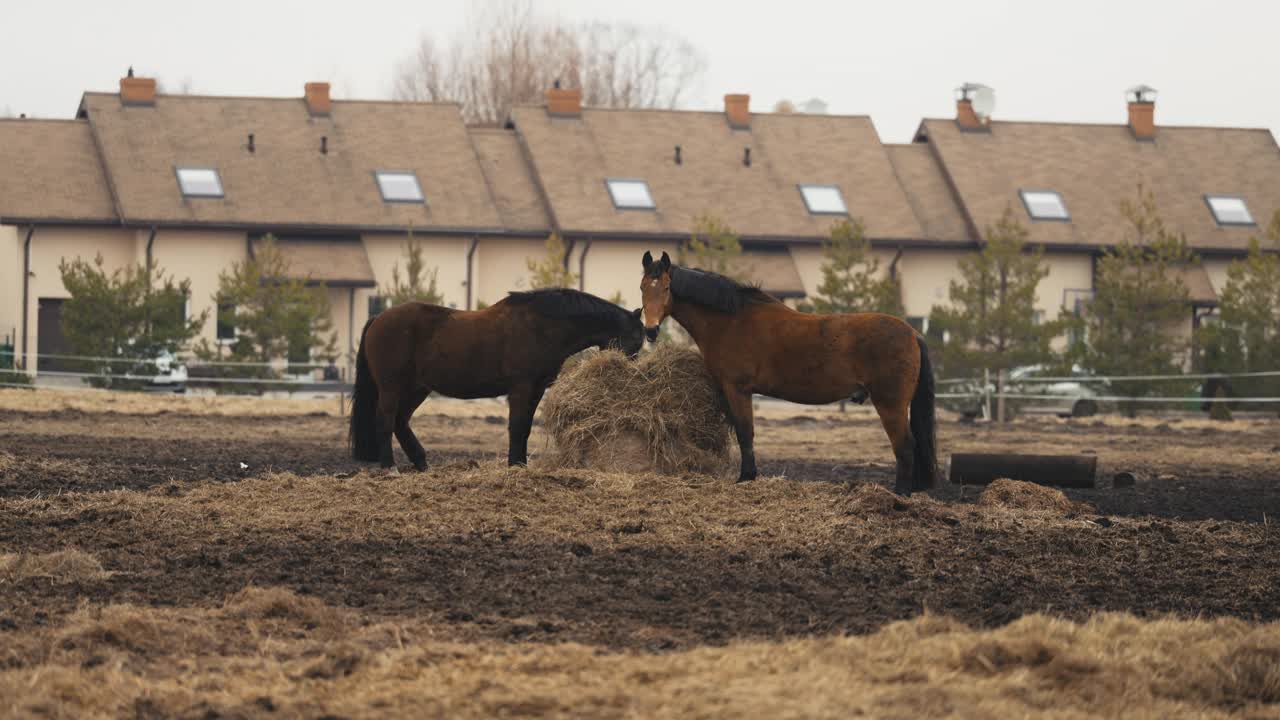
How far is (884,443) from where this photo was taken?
21.1 meters

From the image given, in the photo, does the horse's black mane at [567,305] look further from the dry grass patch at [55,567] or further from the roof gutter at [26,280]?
the roof gutter at [26,280]

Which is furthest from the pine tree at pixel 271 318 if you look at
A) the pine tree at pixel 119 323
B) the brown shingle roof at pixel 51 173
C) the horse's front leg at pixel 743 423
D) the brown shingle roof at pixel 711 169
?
the horse's front leg at pixel 743 423

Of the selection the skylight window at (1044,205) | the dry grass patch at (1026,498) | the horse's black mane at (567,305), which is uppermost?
the skylight window at (1044,205)

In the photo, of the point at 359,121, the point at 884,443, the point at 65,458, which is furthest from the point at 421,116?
the point at 65,458

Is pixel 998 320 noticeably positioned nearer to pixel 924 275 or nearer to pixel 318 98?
pixel 924 275

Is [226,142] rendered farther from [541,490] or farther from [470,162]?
[541,490]

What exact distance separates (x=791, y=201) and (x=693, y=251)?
16.7ft

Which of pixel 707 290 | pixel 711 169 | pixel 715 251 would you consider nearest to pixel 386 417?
pixel 707 290

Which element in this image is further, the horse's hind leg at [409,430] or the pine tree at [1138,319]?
the pine tree at [1138,319]

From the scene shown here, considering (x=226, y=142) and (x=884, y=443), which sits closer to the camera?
(x=884, y=443)

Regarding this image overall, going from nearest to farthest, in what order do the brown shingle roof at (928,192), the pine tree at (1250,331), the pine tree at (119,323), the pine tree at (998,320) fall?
the pine tree at (119,323), the pine tree at (1250,331), the pine tree at (998,320), the brown shingle roof at (928,192)

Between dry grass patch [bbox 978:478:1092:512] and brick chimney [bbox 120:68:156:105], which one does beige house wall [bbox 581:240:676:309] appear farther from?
dry grass patch [bbox 978:478:1092:512]

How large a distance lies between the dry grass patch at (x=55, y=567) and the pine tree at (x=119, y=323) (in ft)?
74.5

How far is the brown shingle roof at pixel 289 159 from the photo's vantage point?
124ft
